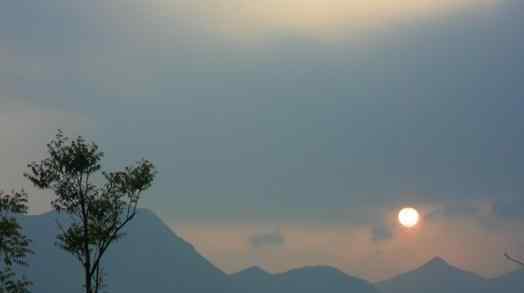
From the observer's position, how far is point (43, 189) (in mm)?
69938

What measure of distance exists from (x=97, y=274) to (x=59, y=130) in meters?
13.4

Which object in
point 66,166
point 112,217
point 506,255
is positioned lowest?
point 506,255

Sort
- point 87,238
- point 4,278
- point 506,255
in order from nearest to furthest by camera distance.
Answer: point 4,278, point 506,255, point 87,238

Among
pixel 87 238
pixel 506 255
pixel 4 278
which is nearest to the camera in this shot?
pixel 4 278

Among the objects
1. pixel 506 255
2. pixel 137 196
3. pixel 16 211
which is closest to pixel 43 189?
pixel 137 196

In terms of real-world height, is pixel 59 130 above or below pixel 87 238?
above

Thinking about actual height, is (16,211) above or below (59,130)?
below

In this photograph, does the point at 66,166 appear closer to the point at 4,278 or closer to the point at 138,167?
the point at 138,167

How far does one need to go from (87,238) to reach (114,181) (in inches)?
241

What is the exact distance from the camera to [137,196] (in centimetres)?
7188

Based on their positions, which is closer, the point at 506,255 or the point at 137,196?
the point at 506,255

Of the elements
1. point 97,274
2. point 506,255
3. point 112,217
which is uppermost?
point 112,217

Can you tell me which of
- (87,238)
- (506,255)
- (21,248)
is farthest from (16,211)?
(506,255)

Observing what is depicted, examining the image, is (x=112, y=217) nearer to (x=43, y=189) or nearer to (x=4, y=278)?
(x=43, y=189)
